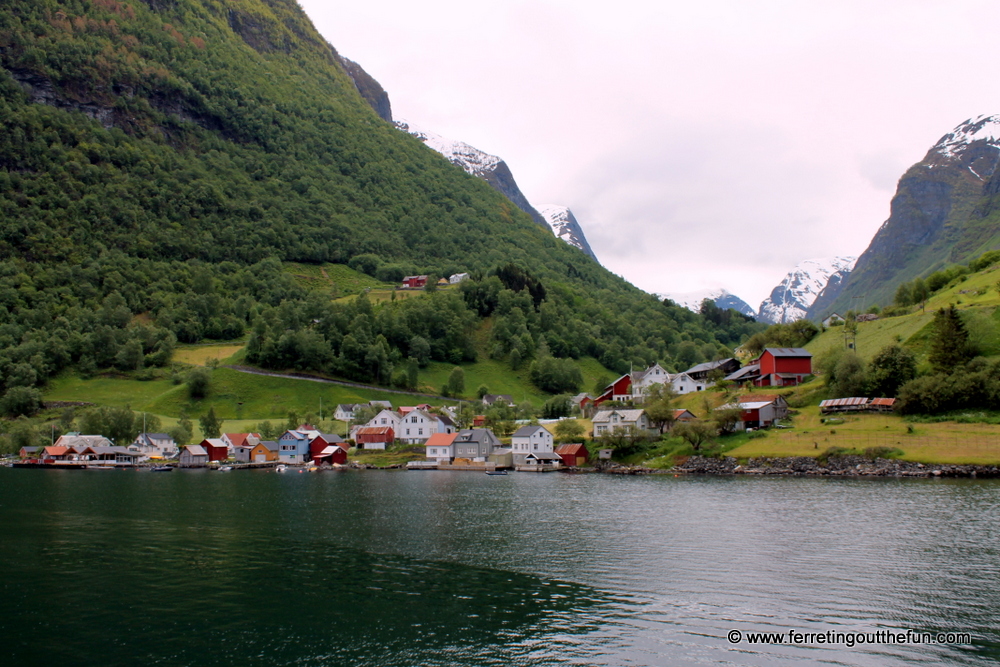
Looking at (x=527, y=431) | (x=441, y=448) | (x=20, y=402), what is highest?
(x=20, y=402)

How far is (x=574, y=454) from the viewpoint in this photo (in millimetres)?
96188

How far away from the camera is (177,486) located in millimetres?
77562

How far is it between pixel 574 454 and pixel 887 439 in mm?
37592

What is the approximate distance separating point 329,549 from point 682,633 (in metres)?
20.9

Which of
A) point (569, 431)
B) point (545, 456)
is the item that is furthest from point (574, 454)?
point (569, 431)

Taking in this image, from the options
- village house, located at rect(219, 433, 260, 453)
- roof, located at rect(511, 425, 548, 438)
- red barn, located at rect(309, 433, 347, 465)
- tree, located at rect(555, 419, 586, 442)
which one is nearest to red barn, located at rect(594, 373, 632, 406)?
tree, located at rect(555, 419, 586, 442)

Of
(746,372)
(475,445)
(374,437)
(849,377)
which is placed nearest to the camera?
(849,377)

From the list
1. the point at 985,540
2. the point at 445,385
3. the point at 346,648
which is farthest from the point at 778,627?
the point at 445,385

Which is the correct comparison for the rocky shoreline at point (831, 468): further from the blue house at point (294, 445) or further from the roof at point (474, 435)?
the blue house at point (294, 445)

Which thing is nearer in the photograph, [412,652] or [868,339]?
[412,652]

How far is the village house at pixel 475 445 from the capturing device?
110 metres

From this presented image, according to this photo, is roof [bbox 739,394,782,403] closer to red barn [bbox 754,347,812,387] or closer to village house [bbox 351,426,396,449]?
red barn [bbox 754,347,812,387]

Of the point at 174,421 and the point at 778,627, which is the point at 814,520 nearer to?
the point at 778,627

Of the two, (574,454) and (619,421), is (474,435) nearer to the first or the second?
(574,454)
